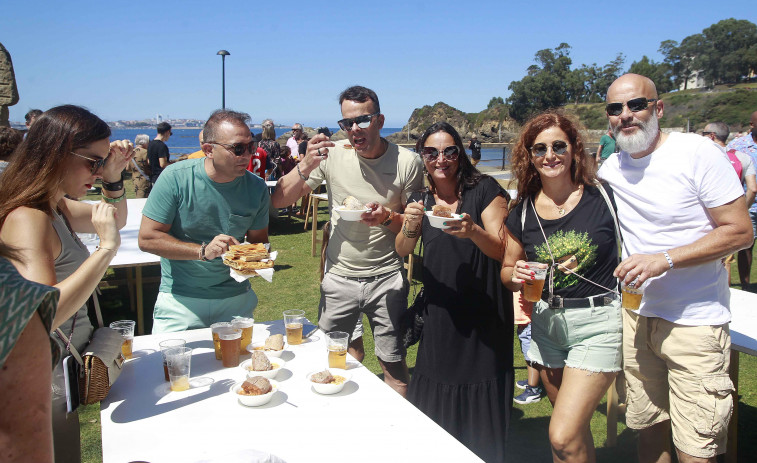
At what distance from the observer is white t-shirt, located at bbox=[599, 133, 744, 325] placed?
8.17ft

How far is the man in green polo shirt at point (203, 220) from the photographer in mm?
2990

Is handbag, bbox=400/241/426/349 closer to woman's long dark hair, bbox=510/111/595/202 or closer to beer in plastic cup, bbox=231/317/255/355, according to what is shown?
woman's long dark hair, bbox=510/111/595/202

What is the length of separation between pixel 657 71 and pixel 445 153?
112315mm

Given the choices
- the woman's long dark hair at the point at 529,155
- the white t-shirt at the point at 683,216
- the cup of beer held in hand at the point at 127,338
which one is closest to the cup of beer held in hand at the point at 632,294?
the white t-shirt at the point at 683,216

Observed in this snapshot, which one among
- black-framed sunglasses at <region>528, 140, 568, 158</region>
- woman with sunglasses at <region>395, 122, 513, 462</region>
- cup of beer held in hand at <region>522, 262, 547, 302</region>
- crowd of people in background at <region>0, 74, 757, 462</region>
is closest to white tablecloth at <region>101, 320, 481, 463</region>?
crowd of people in background at <region>0, 74, 757, 462</region>

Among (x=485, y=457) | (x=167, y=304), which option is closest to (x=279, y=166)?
(x=167, y=304)

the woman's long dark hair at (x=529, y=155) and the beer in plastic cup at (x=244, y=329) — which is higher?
the woman's long dark hair at (x=529, y=155)

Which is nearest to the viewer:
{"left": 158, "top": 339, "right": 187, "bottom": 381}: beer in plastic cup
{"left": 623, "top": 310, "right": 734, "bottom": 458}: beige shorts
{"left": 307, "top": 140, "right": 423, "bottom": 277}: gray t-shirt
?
{"left": 158, "top": 339, "right": 187, "bottom": 381}: beer in plastic cup

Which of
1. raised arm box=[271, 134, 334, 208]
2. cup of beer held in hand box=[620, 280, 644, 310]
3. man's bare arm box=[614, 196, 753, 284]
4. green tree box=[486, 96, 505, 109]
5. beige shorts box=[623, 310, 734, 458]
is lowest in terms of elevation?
beige shorts box=[623, 310, 734, 458]

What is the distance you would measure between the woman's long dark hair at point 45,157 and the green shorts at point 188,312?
3.87 feet

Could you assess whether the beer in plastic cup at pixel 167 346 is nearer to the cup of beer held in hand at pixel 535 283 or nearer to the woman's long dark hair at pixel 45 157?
the woman's long dark hair at pixel 45 157

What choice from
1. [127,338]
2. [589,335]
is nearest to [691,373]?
[589,335]

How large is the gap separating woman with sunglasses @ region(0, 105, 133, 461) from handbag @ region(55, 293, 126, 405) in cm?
10

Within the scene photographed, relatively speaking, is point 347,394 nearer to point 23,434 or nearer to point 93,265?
point 93,265
